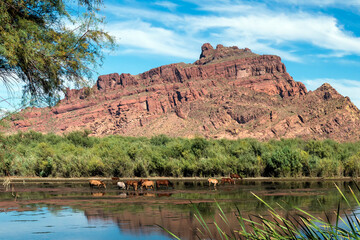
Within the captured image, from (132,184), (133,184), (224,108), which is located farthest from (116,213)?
(224,108)

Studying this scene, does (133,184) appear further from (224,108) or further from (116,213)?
(224,108)

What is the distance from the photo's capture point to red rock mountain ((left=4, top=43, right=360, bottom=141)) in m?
140

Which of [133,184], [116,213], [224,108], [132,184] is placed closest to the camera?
[116,213]

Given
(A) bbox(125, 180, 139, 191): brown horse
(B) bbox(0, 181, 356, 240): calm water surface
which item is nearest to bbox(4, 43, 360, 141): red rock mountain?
(A) bbox(125, 180, 139, 191): brown horse

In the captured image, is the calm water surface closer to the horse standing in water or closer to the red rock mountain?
the horse standing in water

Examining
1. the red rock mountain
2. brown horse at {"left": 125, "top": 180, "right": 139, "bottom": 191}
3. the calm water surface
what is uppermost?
the red rock mountain

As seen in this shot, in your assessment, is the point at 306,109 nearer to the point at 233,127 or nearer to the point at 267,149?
the point at 233,127

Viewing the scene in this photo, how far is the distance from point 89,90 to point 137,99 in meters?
174

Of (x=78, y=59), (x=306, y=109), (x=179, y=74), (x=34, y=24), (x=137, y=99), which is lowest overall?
(x=78, y=59)

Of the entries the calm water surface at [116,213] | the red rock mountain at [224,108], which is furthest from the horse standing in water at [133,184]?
the red rock mountain at [224,108]

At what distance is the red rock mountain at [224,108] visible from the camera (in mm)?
139625

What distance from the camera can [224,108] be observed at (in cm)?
15862

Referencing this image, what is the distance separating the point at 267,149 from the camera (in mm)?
52344

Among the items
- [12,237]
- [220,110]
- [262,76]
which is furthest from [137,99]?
[12,237]
